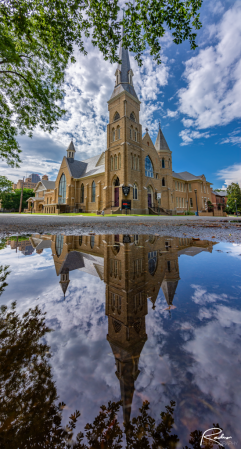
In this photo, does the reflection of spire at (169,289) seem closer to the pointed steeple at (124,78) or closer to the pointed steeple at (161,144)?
the pointed steeple at (124,78)

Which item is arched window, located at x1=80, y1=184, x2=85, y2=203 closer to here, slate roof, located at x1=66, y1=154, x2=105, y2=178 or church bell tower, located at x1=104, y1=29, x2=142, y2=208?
slate roof, located at x1=66, y1=154, x2=105, y2=178

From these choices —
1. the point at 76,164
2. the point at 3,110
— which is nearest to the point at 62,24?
the point at 3,110

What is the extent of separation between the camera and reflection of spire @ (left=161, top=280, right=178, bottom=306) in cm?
118


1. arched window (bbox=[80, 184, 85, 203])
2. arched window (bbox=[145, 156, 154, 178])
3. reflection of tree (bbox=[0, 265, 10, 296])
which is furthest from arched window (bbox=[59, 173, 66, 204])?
reflection of tree (bbox=[0, 265, 10, 296])

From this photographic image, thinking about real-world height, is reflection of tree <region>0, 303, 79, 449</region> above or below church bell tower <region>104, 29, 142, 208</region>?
below

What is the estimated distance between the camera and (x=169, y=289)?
1.32 meters

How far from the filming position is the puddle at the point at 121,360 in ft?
1.49

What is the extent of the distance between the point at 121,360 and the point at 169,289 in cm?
74

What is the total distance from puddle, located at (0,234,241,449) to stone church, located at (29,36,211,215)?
2280 cm

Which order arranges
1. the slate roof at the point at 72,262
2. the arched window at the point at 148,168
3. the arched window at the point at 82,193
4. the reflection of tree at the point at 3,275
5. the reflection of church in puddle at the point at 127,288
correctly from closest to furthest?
the reflection of church in puddle at the point at 127,288 < the reflection of tree at the point at 3,275 < the slate roof at the point at 72,262 < the arched window at the point at 148,168 < the arched window at the point at 82,193

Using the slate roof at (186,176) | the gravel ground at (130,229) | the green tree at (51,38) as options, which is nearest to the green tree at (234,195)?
the slate roof at (186,176)

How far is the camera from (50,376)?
0.60 m

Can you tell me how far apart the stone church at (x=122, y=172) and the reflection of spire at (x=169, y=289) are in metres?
22.6

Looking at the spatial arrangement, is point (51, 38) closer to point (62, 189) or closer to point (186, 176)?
point (62, 189)
